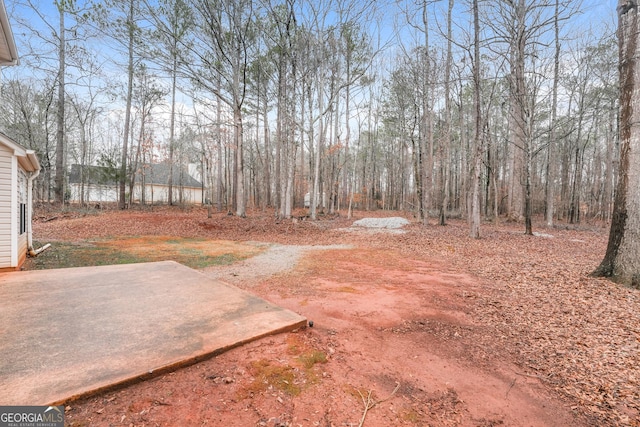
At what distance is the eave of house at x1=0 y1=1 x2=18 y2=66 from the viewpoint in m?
4.80

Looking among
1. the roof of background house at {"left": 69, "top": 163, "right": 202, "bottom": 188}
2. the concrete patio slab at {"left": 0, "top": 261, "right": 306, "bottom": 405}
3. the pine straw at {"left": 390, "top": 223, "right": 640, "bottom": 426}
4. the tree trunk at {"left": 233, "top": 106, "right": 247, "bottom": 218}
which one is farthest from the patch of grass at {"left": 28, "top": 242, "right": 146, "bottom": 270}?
the roof of background house at {"left": 69, "top": 163, "right": 202, "bottom": 188}

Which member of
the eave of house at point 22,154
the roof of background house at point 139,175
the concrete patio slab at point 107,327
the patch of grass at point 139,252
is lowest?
the patch of grass at point 139,252

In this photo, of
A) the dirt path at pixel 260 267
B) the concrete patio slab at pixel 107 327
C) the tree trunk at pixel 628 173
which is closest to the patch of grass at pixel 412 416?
the concrete patio slab at pixel 107 327

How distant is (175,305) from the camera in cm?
314

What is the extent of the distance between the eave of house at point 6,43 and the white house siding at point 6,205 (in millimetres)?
2136

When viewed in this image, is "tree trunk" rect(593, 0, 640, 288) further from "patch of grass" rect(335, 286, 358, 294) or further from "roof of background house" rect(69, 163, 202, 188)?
"roof of background house" rect(69, 163, 202, 188)

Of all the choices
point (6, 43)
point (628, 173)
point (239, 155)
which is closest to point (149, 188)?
point (239, 155)

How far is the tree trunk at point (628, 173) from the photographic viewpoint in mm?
4746

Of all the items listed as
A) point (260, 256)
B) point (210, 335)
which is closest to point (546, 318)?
point (210, 335)

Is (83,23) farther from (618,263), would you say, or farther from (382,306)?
(618,263)

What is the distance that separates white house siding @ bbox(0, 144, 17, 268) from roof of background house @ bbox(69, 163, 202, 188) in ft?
50.5

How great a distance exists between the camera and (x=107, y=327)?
2541 millimetres

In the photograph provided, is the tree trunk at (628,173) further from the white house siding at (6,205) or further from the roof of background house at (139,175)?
the roof of background house at (139,175)

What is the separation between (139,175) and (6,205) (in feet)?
88.8
